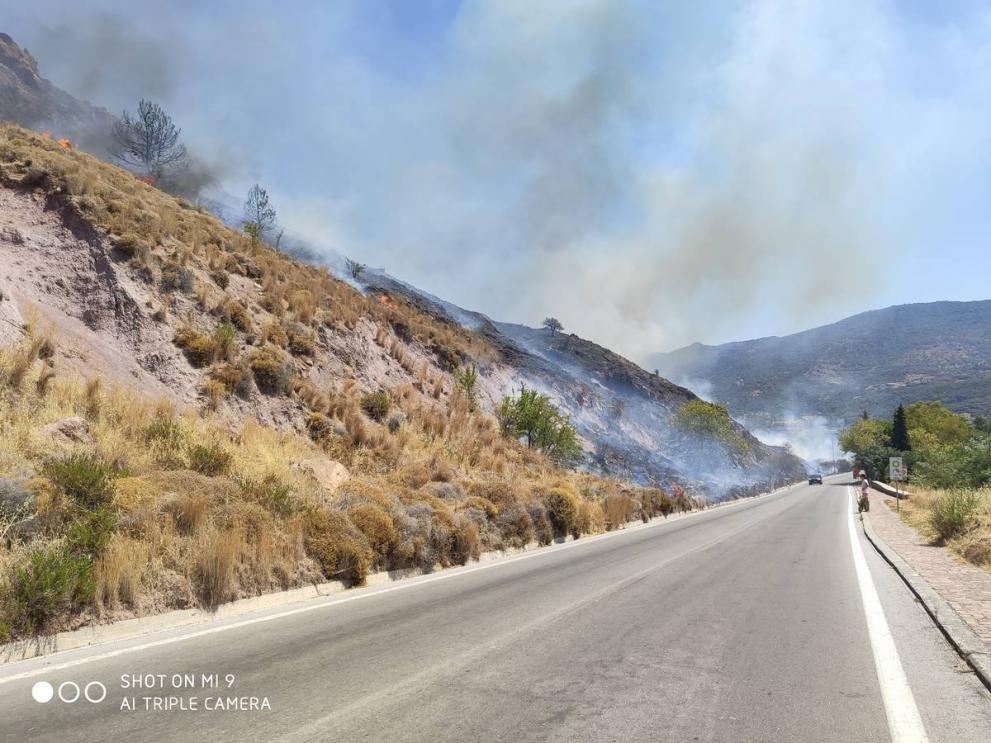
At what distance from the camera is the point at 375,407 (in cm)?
2211

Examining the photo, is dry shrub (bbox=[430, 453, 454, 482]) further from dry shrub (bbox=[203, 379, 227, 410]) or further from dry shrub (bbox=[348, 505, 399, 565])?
dry shrub (bbox=[348, 505, 399, 565])

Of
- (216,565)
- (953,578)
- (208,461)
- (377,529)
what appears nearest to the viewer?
(216,565)

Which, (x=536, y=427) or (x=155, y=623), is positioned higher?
(x=536, y=427)

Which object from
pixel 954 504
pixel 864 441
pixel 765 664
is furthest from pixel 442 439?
pixel 864 441

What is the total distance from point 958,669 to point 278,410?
1685 cm

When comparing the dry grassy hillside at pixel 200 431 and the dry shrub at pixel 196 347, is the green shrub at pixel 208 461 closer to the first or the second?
the dry grassy hillside at pixel 200 431

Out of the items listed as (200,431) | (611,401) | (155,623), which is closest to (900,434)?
(611,401)

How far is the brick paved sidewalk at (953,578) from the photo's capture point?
23.3 feet

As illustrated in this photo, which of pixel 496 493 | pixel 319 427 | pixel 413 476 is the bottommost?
pixel 496 493

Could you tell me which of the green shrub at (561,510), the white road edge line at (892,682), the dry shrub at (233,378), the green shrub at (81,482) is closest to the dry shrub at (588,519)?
the green shrub at (561,510)

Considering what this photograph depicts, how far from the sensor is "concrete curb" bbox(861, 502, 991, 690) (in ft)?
17.3

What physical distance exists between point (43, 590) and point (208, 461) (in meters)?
5.30

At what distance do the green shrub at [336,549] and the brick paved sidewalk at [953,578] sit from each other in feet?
25.9

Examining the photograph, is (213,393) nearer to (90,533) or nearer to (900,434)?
(90,533)
